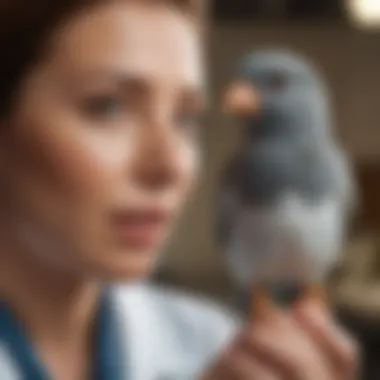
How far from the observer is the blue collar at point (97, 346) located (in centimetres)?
34

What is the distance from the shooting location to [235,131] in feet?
Result: 1.20

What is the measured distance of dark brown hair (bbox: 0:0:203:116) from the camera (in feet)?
1.07

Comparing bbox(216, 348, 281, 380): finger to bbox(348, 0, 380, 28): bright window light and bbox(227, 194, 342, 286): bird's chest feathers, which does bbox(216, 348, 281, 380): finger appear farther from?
bbox(348, 0, 380, 28): bright window light

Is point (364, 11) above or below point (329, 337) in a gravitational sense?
above

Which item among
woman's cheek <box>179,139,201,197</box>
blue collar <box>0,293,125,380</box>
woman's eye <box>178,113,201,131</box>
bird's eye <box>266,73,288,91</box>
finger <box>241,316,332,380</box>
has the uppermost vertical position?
bird's eye <box>266,73,288,91</box>

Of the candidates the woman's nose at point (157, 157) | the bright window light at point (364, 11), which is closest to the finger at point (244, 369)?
the woman's nose at point (157, 157)

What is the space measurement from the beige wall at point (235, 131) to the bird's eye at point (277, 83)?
2 cm

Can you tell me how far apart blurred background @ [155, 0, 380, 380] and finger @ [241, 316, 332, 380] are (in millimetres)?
30

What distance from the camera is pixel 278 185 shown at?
36 centimetres

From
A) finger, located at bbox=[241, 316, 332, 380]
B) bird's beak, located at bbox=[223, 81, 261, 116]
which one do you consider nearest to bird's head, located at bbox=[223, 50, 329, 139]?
bird's beak, located at bbox=[223, 81, 261, 116]

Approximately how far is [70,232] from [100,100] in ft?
0.21

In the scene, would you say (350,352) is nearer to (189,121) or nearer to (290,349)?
(290,349)

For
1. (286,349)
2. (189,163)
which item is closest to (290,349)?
(286,349)

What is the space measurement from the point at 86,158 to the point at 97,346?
0.10 m
